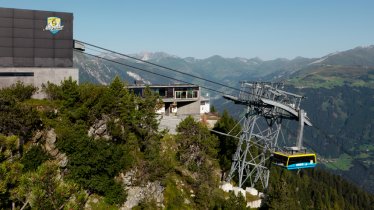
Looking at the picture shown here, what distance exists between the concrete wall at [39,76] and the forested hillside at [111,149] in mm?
4656

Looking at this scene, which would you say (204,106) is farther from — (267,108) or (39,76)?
(39,76)

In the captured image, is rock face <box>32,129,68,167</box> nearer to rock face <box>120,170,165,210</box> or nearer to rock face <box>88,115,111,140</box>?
rock face <box>88,115,111,140</box>

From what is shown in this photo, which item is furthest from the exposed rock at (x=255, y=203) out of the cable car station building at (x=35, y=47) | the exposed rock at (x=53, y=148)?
the cable car station building at (x=35, y=47)

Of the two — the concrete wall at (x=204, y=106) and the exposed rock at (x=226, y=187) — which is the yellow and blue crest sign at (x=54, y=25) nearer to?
the exposed rock at (x=226, y=187)

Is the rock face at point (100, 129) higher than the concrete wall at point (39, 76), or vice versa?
the concrete wall at point (39, 76)

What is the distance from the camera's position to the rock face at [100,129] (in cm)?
5197

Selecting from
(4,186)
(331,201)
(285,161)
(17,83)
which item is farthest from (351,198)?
(4,186)

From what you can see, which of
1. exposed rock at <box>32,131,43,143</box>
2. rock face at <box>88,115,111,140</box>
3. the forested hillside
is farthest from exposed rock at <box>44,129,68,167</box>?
rock face at <box>88,115,111,140</box>

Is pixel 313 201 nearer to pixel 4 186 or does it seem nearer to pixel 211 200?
pixel 211 200

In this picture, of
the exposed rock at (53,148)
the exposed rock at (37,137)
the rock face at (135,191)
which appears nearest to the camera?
the exposed rock at (53,148)

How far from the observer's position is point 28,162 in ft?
143

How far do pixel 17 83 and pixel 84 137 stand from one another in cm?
1685

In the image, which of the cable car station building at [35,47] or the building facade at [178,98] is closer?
the cable car station building at [35,47]

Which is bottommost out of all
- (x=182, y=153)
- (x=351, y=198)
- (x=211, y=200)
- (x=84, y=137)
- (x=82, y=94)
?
(x=351, y=198)
